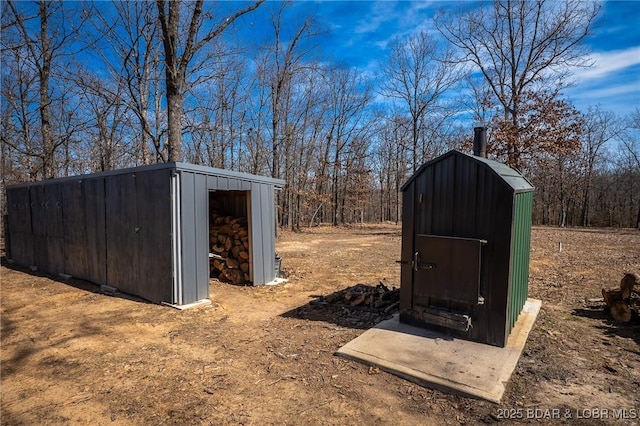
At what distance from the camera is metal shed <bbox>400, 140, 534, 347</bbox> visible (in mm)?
3410

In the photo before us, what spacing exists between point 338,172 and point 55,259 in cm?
1860

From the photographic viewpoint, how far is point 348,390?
2875mm

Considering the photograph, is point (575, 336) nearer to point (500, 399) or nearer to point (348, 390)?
point (500, 399)

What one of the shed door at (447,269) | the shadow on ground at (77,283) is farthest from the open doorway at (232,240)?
the shed door at (447,269)

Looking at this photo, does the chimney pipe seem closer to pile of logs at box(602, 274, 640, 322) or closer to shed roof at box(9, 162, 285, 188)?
pile of logs at box(602, 274, 640, 322)

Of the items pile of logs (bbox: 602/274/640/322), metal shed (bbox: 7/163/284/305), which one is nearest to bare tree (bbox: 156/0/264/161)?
metal shed (bbox: 7/163/284/305)

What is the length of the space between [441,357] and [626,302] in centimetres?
323

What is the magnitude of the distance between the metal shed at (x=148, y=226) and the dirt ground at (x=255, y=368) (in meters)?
0.58

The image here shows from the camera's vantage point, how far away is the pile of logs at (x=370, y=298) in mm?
5164

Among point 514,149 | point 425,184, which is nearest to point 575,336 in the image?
point 425,184

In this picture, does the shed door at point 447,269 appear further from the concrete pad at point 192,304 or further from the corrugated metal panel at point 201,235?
the corrugated metal panel at point 201,235

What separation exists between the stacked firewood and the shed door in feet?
13.9

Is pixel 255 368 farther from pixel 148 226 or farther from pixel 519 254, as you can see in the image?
pixel 148 226

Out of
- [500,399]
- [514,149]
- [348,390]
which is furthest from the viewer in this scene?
[514,149]
